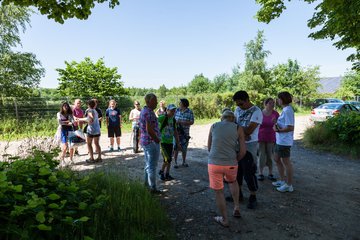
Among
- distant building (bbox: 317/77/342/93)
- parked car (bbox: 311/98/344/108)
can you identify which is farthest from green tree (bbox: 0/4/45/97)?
distant building (bbox: 317/77/342/93)

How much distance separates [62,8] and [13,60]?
1469 centimetres

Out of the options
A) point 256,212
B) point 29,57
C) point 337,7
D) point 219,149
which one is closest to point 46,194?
point 219,149

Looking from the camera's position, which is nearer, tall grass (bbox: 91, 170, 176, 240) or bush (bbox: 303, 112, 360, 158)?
tall grass (bbox: 91, 170, 176, 240)

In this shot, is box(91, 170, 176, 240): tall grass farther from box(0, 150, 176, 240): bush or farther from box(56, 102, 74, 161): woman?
box(56, 102, 74, 161): woman

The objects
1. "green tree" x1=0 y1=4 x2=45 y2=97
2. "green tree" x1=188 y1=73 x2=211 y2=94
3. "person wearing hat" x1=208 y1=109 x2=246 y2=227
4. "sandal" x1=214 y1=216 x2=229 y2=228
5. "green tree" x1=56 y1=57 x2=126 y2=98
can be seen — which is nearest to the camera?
"person wearing hat" x1=208 y1=109 x2=246 y2=227

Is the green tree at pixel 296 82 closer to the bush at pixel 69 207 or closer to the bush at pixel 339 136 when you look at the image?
the bush at pixel 339 136

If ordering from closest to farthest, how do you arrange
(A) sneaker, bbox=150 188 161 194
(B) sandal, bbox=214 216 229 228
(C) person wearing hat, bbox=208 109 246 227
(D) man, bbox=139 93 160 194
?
1. (C) person wearing hat, bbox=208 109 246 227
2. (B) sandal, bbox=214 216 229 228
3. (D) man, bbox=139 93 160 194
4. (A) sneaker, bbox=150 188 161 194

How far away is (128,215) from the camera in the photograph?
3.55m

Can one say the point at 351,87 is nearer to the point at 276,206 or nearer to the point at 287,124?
the point at 287,124

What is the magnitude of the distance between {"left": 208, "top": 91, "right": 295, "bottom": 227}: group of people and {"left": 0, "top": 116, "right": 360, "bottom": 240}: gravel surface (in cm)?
23

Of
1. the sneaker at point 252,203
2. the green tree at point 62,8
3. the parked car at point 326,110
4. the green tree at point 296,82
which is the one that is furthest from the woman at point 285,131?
the green tree at point 296,82

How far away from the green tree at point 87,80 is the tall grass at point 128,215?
2041 cm

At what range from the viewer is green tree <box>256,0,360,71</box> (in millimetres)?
7569

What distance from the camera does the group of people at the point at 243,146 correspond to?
12.6 feet
